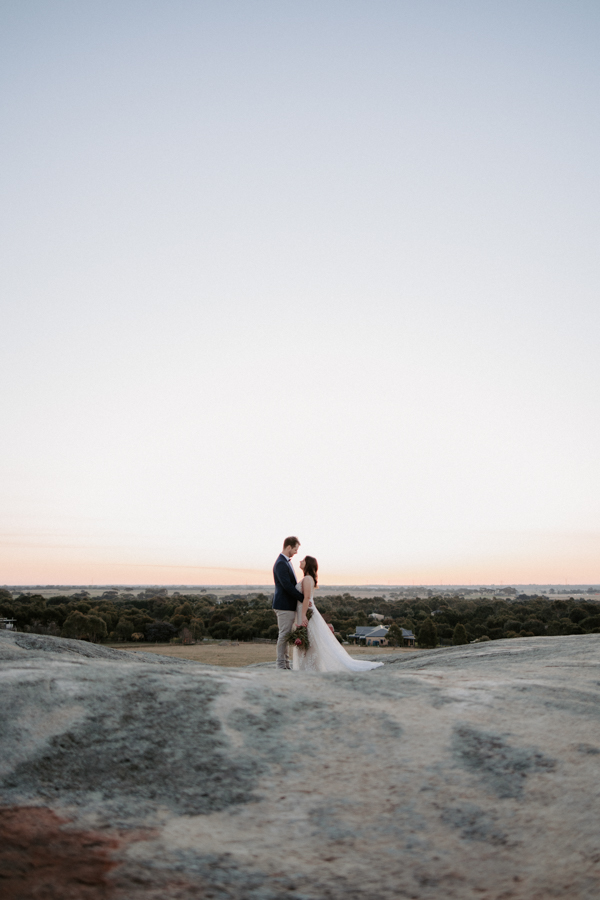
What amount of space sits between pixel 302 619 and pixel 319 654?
738mm

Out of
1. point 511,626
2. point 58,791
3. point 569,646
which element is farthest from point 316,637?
point 511,626

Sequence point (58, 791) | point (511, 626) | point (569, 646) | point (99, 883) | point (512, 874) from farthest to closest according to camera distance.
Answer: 1. point (511, 626)
2. point (569, 646)
3. point (58, 791)
4. point (512, 874)
5. point (99, 883)

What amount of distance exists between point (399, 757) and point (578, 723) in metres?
1.84

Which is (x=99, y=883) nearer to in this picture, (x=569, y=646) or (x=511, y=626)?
(x=569, y=646)

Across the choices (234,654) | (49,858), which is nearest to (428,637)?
(234,654)

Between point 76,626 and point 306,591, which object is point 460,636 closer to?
point 76,626

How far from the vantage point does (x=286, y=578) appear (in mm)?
10281

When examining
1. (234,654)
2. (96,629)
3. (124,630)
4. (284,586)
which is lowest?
(124,630)

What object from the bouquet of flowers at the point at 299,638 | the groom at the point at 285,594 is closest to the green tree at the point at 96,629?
the groom at the point at 285,594

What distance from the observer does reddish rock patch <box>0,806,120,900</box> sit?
9.68 feet

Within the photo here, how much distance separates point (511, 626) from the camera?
42.1m

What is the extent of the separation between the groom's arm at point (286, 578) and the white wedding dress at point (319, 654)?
230mm

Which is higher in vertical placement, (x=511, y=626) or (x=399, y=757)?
(x=399, y=757)

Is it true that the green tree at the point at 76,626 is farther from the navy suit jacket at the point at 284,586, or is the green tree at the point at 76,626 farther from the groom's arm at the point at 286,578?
the groom's arm at the point at 286,578
